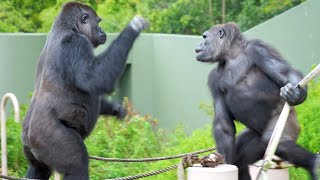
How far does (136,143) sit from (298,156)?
3102 mm

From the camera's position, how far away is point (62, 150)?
18.0ft

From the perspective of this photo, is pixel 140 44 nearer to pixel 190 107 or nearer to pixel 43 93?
pixel 190 107

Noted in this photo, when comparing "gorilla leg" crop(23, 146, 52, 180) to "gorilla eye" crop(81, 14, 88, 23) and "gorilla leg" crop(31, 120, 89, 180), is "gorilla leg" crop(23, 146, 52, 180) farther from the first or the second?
"gorilla eye" crop(81, 14, 88, 23)

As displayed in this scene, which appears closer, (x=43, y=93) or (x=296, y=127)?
(x=43, y=93)

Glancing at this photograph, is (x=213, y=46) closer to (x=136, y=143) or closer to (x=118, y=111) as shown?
(x=118, y=111)

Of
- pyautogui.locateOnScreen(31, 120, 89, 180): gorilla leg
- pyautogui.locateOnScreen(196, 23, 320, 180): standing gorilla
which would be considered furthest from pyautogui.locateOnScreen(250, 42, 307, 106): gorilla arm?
pyautogui.locateOnScreen(31, 120, 89, 180): gorilla leg

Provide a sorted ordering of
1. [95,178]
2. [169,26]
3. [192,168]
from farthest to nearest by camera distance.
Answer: [169,26], [95,178], [192,168]

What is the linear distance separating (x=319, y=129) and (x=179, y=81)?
5.25 m

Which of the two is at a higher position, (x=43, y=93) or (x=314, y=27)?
(x=314, y=27)

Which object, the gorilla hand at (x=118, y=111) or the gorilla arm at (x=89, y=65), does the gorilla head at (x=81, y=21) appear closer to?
the gorilla arm at (x=89, y=65)

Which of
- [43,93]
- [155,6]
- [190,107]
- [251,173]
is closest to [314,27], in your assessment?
[190,107]

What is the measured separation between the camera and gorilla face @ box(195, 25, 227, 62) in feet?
20.9

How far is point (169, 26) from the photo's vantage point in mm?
15008

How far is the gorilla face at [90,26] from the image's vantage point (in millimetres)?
5953
